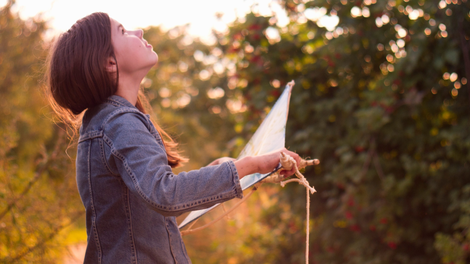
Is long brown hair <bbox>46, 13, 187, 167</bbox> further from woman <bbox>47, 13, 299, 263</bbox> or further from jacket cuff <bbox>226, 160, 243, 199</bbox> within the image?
jacket cuff <bbox>226, 160, 243, 199</bbox>

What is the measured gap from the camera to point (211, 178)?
1019 millimetres

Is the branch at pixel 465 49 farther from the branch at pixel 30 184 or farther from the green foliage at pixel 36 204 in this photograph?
the branch at pixel 30 184

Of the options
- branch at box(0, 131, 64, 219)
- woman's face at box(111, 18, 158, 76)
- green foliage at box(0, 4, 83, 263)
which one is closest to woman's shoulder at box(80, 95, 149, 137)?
woman's face at box(111, 18, 158, 76)

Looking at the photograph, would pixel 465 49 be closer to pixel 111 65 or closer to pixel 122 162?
pixel 111 65

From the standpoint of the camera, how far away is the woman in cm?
100

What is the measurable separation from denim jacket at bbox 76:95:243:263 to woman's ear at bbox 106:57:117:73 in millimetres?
96

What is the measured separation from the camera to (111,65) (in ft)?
4.25

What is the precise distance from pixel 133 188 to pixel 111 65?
1.59ft

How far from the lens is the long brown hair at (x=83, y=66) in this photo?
4.04 feet

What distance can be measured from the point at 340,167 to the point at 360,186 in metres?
0.20

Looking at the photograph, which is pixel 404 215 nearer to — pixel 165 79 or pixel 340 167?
pixel 340 167

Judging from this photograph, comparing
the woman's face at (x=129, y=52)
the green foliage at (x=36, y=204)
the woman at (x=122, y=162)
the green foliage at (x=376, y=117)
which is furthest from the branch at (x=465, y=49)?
the green foliage at (x=36, y=204)

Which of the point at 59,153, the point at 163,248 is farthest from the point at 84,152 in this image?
the point at 59,153

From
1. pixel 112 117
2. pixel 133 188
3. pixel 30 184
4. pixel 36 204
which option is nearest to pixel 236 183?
pixel 133 188
